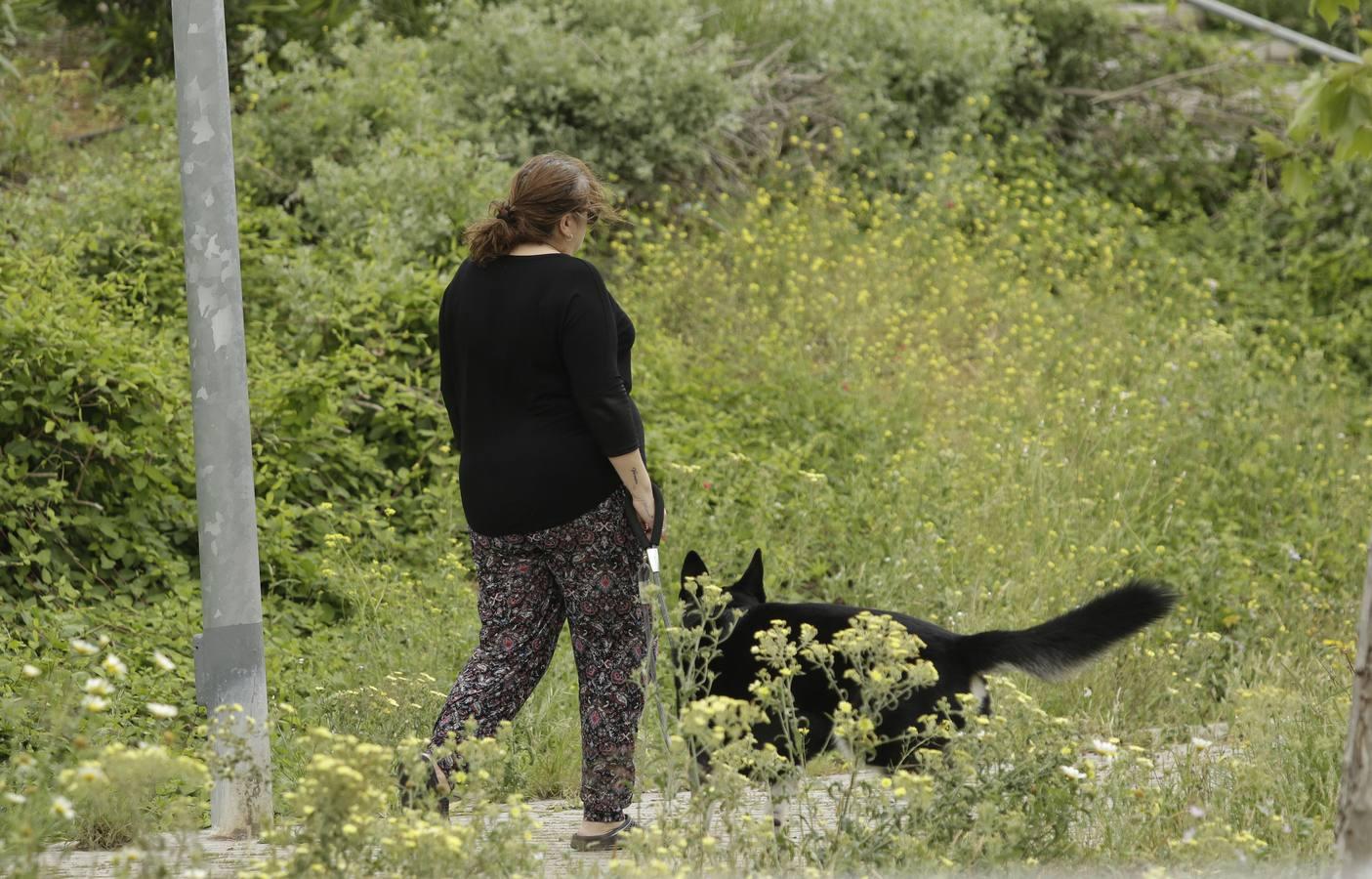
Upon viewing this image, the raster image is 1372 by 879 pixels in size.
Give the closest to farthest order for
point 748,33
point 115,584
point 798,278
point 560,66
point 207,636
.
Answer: point 207,636
point 115,584
point 798,278
point 560,66
point 748,33

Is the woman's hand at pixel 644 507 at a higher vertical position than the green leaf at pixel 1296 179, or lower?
lower

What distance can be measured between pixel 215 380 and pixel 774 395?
3763mm

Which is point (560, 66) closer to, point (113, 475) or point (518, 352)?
point (113, 475)

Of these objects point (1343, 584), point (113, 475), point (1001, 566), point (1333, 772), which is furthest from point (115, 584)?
point (1343, 584)

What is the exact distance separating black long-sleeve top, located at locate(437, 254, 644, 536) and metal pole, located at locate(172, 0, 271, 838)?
0.68m

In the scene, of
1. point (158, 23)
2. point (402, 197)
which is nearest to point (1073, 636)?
point (402, 197)

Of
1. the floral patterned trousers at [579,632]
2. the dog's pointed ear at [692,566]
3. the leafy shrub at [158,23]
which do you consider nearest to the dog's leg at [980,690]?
the dog's pointed ear at [692,566]

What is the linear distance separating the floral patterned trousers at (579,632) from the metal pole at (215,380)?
2.04 ft

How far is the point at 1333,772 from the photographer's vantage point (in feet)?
12.9

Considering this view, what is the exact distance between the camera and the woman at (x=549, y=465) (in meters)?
3.41

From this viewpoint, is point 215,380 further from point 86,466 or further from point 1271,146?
point 1271,146

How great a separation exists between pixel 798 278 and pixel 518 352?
15.9 ft

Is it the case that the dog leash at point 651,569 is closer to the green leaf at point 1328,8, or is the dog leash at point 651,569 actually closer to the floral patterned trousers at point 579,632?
the floral patterned trousers at point 579,632

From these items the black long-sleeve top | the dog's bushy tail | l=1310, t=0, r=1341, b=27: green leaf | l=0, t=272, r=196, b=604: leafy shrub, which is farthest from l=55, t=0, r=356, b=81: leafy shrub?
l=1310, t=0, r=1341, b=27: green leaf
